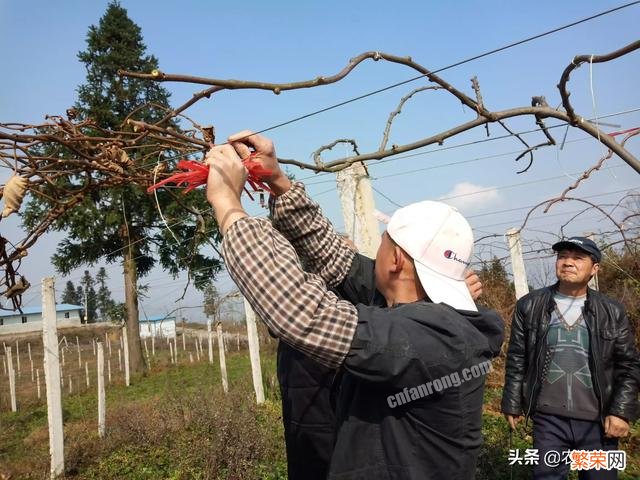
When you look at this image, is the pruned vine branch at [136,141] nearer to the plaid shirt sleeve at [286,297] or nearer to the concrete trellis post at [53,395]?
the plaid shirt sleeve at [286,297]

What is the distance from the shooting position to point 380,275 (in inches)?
56.0

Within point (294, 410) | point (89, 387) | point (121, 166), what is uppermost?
point (121, 166)

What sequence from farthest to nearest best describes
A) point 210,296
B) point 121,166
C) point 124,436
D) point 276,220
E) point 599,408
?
1. point 210,296
2. point 124,436
3. point 599,408
4. point 276,220
5. point 121,166

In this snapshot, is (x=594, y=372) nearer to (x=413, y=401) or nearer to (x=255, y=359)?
(x=413, y=401)

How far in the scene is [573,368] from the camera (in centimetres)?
301

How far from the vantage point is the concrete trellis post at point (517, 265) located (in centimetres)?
557

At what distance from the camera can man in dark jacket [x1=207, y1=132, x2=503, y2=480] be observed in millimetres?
1118

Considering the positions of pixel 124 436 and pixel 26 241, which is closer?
pixel 26 241

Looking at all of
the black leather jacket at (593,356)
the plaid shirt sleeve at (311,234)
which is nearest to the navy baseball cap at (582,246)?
the black leather jacket at (593,356)

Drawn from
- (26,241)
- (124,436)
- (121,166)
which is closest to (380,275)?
(121,166)

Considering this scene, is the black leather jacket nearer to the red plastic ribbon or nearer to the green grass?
the green grass

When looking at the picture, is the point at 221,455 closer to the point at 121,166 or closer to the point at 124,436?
the point at 124,436

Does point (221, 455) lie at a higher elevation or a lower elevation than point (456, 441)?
lower

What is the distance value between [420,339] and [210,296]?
6413mm
